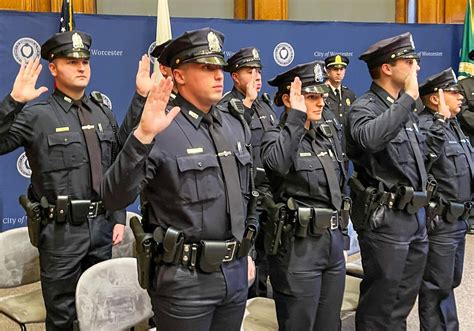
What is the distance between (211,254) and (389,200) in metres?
1.24

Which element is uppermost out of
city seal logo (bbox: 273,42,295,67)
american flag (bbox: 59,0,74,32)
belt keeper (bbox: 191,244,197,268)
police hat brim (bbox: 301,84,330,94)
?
american flag (bbox: 59,0,74,32)

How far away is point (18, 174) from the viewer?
16.3 ft

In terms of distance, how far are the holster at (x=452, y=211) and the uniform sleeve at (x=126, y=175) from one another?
2.00m

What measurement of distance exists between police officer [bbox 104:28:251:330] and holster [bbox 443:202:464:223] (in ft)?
5.17

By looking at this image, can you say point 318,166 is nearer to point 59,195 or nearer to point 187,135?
point 187,135

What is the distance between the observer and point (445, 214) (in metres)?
3.36

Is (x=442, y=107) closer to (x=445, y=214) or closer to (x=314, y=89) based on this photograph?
(x=445, y=214)

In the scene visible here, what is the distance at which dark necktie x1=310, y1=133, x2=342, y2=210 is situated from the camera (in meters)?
2.75

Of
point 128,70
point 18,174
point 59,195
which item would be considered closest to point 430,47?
point 128,70

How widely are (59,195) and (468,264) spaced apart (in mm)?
3678

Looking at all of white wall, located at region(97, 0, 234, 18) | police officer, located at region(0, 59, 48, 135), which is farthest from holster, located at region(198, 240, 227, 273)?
white wall, located at region(97, 0, 234, 18)

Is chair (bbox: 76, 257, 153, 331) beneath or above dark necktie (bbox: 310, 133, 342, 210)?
beneath

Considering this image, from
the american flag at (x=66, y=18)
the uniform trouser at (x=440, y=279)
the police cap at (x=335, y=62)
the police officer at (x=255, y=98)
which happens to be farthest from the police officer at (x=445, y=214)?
the american flag at (x=66, y=18)

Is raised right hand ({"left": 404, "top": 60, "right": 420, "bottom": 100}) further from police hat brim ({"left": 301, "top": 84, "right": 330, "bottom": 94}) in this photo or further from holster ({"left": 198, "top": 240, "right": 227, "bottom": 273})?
holster ({"left": 198, "top": 240, "right": 227, "bottom": 273})
